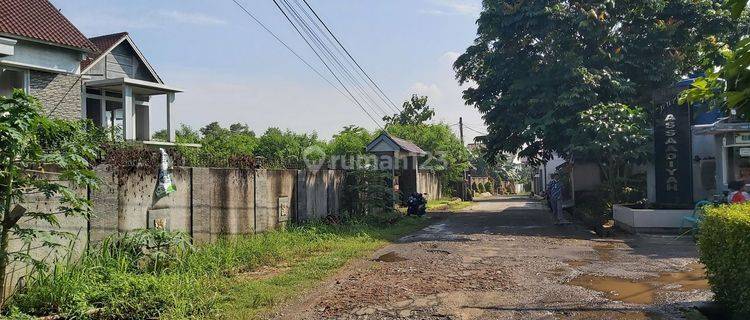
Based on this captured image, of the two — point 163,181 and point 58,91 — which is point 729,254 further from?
point 58,91

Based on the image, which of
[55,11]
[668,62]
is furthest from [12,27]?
[668,62]

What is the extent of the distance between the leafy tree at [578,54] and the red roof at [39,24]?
44.8 ft

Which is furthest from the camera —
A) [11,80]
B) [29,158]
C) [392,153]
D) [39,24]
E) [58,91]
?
[392,153]

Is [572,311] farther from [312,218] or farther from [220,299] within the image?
[312,218]

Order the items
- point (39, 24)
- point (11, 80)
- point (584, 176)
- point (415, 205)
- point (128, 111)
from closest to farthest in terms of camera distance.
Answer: point (11, 80)
point (39, 24)
point (128, 111)
point (415, 205)
point (584, 176)

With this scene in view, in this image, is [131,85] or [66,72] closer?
[66,72]

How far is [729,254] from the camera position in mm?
5770

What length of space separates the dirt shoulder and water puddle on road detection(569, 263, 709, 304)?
1 centimetres

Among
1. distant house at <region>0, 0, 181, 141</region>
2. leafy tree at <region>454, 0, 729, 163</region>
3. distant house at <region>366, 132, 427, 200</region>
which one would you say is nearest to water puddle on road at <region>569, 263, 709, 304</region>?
distant house at <region>0, 0, 181, 141</region>

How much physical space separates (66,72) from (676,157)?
17.3 metres

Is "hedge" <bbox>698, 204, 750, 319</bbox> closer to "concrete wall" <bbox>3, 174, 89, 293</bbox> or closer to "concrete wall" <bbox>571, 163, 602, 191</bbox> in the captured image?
"concrete wall" <bbox>3, 174, 89, 293</bbox>

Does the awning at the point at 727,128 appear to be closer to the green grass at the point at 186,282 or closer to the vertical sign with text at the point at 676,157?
the vertical sign with text at the point at 676,157

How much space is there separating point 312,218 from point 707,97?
12.5m

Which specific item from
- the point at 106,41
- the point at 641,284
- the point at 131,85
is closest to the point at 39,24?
the point at 131,85
